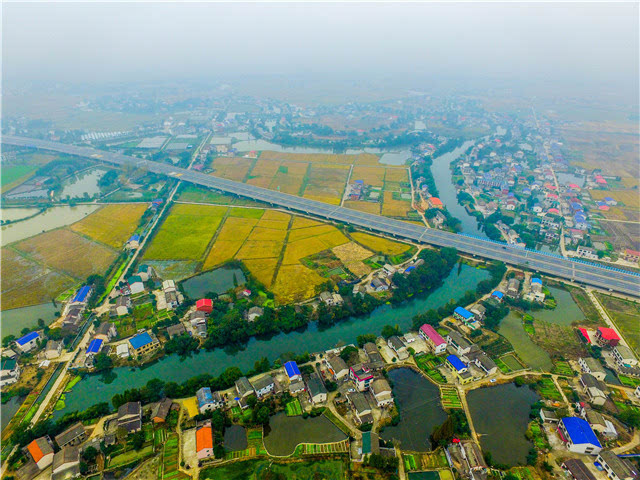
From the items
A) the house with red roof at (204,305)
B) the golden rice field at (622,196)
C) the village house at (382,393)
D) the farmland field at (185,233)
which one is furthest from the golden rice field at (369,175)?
the village house at (382,393)

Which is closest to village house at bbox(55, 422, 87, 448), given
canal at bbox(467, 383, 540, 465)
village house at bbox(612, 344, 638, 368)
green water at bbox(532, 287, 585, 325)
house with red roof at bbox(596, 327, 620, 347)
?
canal at bbox(467, 383, 540, 465)

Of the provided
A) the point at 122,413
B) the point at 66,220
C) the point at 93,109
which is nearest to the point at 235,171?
the point at 66,220

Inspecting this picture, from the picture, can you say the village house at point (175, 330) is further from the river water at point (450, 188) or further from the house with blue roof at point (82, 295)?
the river water at point (450, 188)

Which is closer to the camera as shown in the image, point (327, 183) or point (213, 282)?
point (213, 282)

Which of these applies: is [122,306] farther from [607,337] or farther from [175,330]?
[607,337]

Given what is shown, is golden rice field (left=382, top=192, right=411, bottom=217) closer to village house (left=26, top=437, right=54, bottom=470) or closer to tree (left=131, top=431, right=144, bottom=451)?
tree (left=131, top=431, right=144, bottom=451)

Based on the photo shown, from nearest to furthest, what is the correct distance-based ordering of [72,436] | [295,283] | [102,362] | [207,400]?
1. [72,436]
2. [207,400]
3. [102,362]
4. [295,283]

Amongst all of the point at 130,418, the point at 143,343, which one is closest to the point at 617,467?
the point at 130,418
